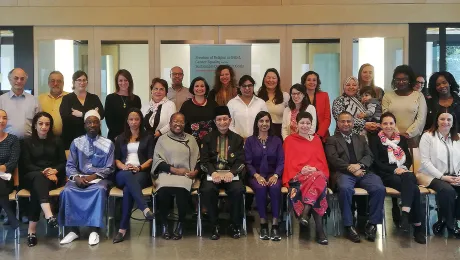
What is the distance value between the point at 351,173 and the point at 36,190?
336 centimetres

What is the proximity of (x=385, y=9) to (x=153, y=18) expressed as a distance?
3610mm

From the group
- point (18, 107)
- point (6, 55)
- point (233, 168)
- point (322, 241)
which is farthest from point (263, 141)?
point (6, 55)

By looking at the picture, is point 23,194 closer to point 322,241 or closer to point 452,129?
point 322,241

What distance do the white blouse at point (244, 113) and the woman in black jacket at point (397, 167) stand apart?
4.57 ft

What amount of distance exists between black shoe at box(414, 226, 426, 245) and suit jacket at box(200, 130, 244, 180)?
1.94 meters

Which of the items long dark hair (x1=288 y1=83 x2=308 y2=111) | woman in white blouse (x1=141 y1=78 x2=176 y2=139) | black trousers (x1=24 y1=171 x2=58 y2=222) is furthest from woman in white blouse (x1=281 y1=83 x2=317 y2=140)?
black trousers (x1=24 y1=171 x2=58 y2=222)

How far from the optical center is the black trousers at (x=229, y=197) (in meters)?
4.91

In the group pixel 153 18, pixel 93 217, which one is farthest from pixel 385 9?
pixel 93 217

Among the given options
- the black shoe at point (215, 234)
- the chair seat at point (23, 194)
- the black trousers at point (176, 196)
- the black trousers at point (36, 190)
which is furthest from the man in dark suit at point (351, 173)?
the chair seat at point (23, 194)

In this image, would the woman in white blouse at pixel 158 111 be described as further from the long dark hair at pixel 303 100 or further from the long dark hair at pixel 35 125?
the long dark hair at pixel 303 100

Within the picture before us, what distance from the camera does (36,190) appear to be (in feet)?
15.8

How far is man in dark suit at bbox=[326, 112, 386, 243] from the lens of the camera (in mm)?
4844

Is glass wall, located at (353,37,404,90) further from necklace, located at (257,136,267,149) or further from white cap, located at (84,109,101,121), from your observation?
white cap, located at (84,109,101,121)

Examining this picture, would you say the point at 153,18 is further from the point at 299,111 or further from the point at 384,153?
the point at 384,153
